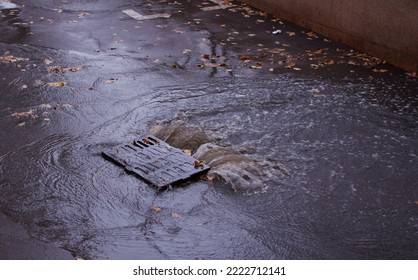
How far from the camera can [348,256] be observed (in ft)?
15.9

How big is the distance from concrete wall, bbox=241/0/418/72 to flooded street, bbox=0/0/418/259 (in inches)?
10.4

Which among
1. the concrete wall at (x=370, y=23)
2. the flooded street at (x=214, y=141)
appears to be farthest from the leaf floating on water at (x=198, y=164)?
the concrete wall at (x=370, y=23)

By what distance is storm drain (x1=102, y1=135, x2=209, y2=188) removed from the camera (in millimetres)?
6062

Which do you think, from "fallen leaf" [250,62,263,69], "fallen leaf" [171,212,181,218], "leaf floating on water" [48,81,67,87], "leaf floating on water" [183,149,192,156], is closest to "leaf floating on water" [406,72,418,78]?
"fallen leaf" [250,62,263,69]

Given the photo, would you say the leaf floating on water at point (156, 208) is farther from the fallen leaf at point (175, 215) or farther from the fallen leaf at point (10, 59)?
the fallen leaf at point (10, 59)

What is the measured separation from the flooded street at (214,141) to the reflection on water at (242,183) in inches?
0.7

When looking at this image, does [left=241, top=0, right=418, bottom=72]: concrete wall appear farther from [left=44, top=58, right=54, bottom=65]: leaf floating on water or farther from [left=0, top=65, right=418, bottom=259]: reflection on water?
[left=44, top=58, right=54, bottom=65]: leaf floating on water

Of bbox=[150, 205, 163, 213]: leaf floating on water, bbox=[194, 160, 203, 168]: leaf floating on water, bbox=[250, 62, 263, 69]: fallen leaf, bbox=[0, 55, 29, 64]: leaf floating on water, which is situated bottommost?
bbox=[0, 55, 29, 64]: leaf floating on water

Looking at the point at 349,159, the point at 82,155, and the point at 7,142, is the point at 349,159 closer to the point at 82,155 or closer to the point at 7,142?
the point at 82,155

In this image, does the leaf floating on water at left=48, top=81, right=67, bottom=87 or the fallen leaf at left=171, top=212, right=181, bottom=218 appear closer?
the fallen leaf at left=171, top=212, right=181, bottom=218

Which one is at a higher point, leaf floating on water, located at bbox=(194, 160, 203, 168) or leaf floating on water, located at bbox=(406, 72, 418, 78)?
leaf floating on water, located at bbox=(194, 160, 203, 168)

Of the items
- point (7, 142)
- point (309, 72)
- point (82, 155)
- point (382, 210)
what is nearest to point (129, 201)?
point (82, 155)

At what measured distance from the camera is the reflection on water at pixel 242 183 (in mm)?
5078

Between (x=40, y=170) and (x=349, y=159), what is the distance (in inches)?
133
